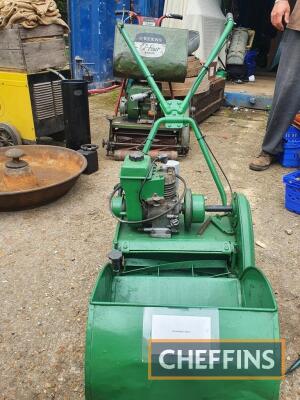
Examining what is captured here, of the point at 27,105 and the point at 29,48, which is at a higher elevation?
the point at 29,48

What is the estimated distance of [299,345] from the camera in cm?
190

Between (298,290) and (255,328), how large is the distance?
1.20 m

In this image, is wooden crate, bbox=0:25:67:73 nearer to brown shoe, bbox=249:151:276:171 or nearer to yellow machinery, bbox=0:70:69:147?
yellow machinery, bbox=0:70:69:147

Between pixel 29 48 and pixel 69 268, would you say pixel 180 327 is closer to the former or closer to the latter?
pixel 69 268

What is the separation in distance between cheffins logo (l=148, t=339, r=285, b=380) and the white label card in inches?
0.6

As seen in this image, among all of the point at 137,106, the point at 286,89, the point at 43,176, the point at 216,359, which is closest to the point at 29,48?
the point at 137,106

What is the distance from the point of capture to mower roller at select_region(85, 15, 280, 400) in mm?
1211

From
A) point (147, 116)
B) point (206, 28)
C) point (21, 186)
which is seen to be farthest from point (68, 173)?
point (206, 28)

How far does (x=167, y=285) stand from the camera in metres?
1.72

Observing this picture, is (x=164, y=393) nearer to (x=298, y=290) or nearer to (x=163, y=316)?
(x=163, y=316)

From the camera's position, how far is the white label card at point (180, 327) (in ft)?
3.95

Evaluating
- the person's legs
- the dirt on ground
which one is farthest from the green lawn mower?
the person's legs

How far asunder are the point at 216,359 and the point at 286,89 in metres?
3.05

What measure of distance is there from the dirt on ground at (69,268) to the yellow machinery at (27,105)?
718mm
